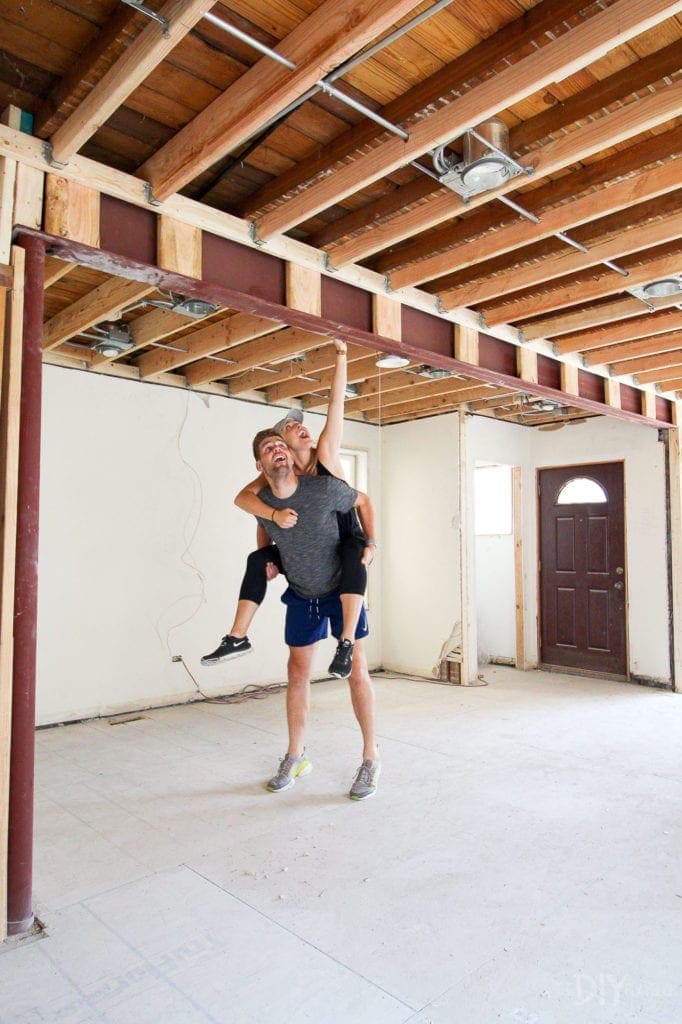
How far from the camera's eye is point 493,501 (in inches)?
292

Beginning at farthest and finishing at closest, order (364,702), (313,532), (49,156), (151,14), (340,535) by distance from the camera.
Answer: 1. (364,702)
2. (340,535)
3. (313,532)
4. (49,156)
5. (151,14)

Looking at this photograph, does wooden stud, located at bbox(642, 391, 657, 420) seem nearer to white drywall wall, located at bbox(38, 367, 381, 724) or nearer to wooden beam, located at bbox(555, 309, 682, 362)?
wooden beam, located at bbox(555, 309, 682, 362)

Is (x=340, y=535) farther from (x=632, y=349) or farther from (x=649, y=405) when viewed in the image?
(x=649, y=405)

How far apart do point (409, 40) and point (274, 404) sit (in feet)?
13.8

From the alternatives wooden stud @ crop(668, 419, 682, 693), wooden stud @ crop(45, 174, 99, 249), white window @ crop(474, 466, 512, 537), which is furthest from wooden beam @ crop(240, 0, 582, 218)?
white window @ crop(474, 466, 512, 537)

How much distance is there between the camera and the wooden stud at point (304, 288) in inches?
116

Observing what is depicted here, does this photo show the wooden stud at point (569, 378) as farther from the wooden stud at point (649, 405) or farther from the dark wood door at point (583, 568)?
the dark wood door at point (583, 568)

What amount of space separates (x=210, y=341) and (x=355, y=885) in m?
3.30

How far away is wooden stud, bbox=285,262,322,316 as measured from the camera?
2.94 m

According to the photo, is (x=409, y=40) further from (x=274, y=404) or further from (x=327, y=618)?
(x=274, y=404)

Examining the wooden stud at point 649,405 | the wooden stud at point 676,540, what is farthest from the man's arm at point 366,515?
the wooden stud at point 676,540

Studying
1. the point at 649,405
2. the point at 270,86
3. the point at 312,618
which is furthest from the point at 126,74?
the point at 649,405

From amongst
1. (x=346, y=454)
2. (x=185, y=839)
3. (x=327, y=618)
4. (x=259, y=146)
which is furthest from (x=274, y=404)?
(x=185, y=839)

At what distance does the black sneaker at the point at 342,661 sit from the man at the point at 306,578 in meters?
0.29
